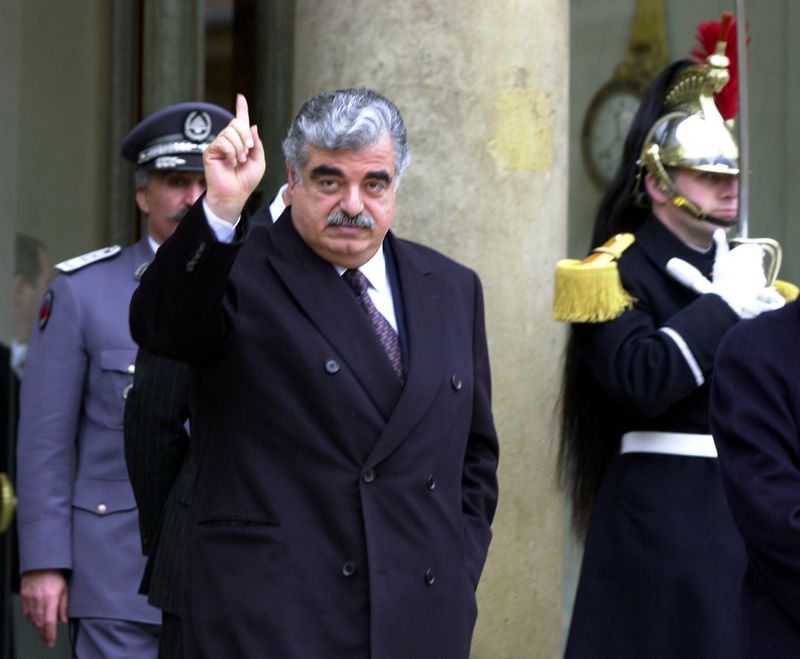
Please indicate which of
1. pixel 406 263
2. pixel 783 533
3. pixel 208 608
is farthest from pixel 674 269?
pixel 208 608

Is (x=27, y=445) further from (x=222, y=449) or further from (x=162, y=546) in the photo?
(x=222, y=449)

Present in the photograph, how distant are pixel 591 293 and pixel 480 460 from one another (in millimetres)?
853

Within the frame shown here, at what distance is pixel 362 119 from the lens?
4.02 m

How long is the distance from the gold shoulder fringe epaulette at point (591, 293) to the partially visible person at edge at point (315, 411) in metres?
0.99

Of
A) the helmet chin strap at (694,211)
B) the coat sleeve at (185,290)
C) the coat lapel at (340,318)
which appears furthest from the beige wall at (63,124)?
the coat sleeve at (185,290)

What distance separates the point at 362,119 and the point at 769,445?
3.27 ft

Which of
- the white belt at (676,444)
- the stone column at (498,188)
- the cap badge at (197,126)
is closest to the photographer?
the white belt at (676,444)

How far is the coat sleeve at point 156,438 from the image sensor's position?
15.0 ft

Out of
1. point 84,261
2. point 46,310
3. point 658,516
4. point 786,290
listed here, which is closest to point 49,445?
point 46,310

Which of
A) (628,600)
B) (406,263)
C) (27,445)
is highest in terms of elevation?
(406,263)

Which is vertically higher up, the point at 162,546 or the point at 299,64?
the point at 299,64

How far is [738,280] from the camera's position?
16.7ft

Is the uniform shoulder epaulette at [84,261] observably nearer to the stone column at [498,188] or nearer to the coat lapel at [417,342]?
the stone column at [498,188]

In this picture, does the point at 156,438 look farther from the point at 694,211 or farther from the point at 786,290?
the point at 786,290
